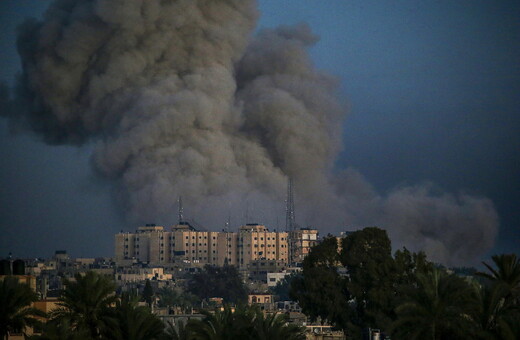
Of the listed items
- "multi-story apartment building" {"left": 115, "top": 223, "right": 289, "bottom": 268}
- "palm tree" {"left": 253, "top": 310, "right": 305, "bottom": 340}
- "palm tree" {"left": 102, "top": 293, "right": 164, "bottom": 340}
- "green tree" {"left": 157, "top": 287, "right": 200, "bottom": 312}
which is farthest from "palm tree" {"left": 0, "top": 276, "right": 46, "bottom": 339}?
"multi-story apartment building" {"left": 115, "top": 223, "right": 289, "bottom": 268}

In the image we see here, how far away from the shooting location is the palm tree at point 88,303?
4228cm

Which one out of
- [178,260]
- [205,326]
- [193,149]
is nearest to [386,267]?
[205,326]

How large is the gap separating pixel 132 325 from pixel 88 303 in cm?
194

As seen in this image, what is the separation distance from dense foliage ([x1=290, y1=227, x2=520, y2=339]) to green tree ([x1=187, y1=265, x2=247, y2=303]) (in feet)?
170

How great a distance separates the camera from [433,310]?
37.6 m

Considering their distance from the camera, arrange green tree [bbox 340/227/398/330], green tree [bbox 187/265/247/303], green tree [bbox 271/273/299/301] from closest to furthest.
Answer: green tree [bbox 340/227/398/330] < green tree [bbox 187/265/247/303] < green tree [bbox 271/273/299/301]

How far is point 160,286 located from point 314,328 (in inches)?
2086

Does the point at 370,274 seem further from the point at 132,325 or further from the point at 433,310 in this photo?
the point at 433,310

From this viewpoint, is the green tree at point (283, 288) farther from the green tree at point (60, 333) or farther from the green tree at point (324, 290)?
the green tree at point (60, 333)

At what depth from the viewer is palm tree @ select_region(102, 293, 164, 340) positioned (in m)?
41.3

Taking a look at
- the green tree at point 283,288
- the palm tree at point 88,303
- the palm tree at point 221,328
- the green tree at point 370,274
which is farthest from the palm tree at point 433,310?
the green tree at point 283,288

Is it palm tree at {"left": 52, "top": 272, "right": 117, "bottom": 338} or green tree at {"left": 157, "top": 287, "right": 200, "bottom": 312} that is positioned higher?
green tree at {"left": 157, "top": 287, "right": 200, "bottom": 312}

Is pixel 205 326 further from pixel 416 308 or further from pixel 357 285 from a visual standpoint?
pixel 357 285

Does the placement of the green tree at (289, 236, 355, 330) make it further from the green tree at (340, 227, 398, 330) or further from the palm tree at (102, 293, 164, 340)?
the palm tree at (102, 293, 164, 340)
